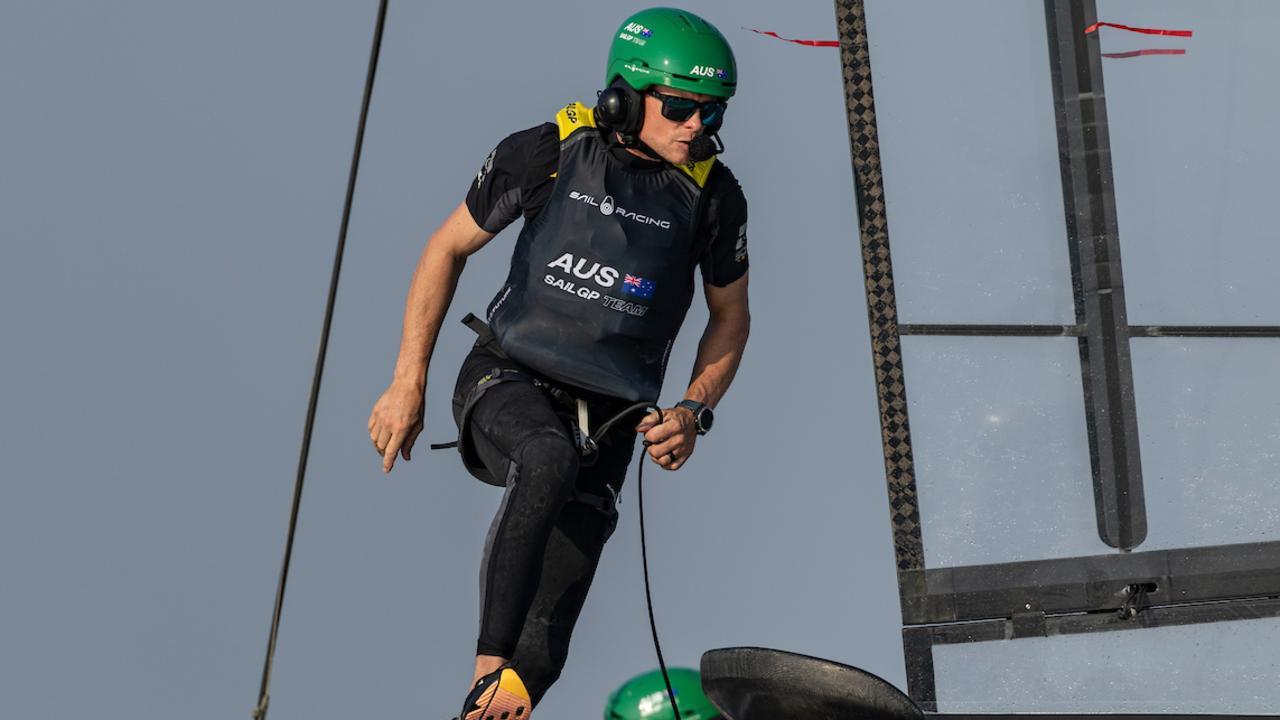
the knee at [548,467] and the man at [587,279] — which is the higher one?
the man at [587,279]

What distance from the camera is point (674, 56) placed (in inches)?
233

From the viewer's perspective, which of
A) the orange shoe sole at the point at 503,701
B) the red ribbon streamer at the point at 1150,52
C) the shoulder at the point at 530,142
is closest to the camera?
the orange shoe sole at the point at 503,701

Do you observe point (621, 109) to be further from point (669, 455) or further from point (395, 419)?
point (395, 419)

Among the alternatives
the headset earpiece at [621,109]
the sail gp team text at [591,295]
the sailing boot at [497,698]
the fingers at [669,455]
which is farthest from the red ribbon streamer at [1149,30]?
the sailing boot at [497,698]

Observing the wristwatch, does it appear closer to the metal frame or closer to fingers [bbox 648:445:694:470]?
fingers [bbox 648:445:694:470]

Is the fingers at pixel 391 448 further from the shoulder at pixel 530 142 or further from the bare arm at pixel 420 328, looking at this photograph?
the shoulder at pixel 530 142

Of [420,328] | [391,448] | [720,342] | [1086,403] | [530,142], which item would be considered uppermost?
[530,142]

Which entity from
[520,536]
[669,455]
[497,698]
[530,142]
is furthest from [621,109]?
[497,698]

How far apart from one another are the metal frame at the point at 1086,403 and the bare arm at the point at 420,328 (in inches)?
72.9

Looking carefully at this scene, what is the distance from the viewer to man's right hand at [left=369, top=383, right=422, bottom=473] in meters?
6.00

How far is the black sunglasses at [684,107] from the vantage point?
A: 5.96m

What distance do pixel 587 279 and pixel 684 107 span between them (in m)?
0.55

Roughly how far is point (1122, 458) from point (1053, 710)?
3.03ft

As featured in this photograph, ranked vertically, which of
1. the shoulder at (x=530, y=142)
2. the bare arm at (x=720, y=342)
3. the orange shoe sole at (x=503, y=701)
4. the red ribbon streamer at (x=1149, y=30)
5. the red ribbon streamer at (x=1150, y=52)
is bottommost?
the orange shoe sole at (x=503, y=701)
